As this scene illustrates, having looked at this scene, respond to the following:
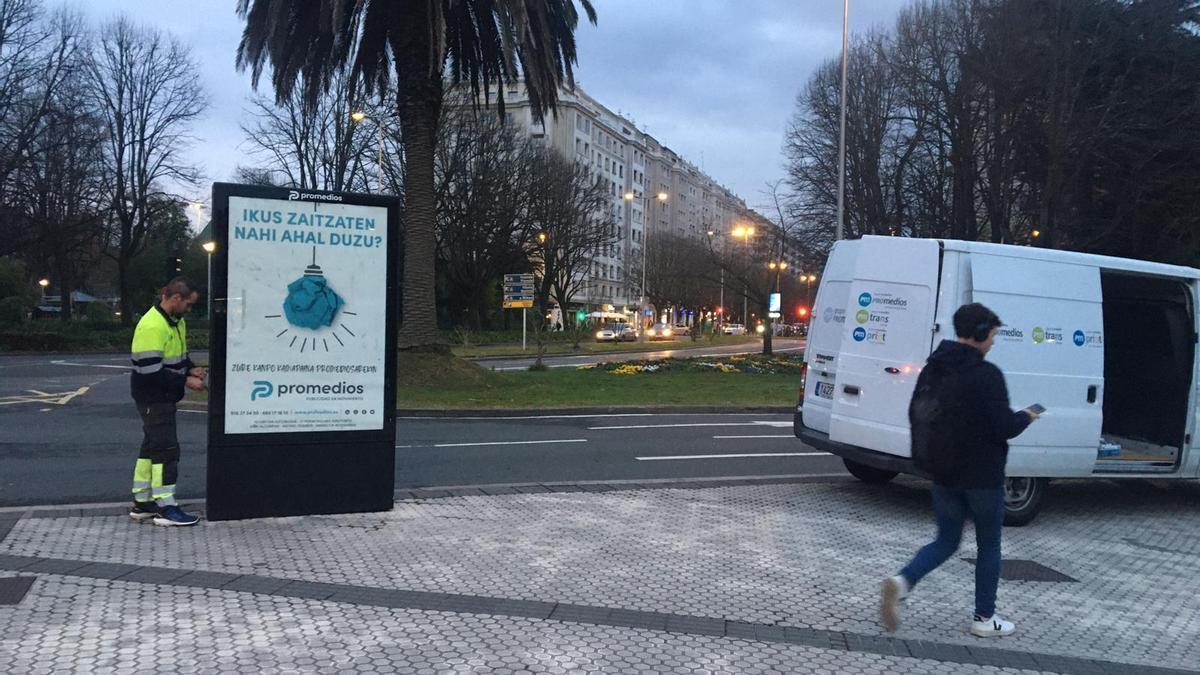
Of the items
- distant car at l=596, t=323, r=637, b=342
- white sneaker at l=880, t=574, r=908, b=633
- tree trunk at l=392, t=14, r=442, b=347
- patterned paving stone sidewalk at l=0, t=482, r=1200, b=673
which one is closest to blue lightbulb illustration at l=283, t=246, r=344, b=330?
patterned paving stone sidewalk at l=0, t=482, r=1200, b=673

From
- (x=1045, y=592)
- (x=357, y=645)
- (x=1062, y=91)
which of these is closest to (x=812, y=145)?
(x=1062, y=91)

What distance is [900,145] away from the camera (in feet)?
97.5

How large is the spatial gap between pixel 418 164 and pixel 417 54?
222cm

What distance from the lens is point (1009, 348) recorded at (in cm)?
737

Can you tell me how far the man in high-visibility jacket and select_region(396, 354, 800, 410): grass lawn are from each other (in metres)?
9.39

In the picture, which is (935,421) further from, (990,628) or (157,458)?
(157,458)

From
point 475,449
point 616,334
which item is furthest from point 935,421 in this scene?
point 616,334

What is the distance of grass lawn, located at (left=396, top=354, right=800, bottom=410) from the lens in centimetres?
1720

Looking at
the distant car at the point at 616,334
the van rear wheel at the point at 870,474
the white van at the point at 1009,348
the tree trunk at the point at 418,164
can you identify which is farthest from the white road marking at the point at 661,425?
the distant car at the point at 616,334

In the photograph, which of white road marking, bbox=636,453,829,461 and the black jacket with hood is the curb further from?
the black jacket with hood

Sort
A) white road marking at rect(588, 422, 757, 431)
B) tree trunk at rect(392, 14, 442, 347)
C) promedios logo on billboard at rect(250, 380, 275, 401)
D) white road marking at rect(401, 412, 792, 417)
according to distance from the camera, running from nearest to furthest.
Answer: promedios logo on billboard at rect(250, 380, 275, 401), white road marking at rect(588, 422, 757, 431), white road marking at rect(401, 412, 792, 417), tree trunk at rect(392, 14, 442, 347)

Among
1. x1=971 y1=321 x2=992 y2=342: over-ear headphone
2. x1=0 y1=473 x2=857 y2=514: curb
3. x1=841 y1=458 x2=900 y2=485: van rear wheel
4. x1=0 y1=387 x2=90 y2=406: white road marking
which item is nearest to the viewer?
x1=971 y1=321 x2=992 y2=342: over-ear headphone

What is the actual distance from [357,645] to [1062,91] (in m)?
26.8

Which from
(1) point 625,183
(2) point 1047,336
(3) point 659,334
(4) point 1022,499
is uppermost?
(1) point 625,183
